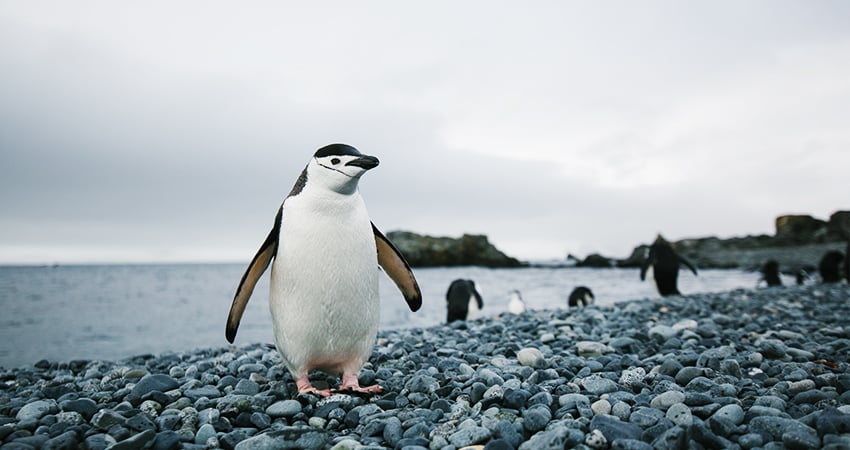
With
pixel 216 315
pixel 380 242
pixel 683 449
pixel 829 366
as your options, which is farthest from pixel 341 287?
pixel 216 315

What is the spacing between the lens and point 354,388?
3.55 metres

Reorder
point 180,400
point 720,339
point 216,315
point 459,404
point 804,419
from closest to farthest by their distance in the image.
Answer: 1. point 804,419
2. point 459,404
3. point 180,400
4. point 720,339
5. point 216,315

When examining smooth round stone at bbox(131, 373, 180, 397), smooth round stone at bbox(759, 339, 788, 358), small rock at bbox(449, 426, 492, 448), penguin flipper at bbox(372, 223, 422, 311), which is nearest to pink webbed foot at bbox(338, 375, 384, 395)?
penguin flipper at bbox(372, 223, 422, 311)

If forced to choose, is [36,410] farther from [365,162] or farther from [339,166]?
[365,162]

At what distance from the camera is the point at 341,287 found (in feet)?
11.7

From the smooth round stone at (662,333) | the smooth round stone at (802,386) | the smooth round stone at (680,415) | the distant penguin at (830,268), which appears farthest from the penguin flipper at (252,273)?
the distant penguin at (830,268)

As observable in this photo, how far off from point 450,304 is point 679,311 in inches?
161

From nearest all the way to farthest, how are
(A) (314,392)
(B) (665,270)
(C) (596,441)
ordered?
(C) (596,441), (A) (314,392), (B) (665,270)

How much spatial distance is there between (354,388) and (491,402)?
0.94m

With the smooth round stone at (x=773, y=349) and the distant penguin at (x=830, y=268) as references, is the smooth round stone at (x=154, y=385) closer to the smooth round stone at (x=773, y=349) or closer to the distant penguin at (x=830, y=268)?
the smooth round stone at (x=773, y=349)

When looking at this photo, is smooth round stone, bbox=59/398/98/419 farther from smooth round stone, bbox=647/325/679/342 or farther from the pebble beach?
smooth round stone, bbox=647/325/679/342

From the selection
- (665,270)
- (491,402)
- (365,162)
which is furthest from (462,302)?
(365,162)

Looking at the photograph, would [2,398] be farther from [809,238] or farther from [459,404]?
[809,238]

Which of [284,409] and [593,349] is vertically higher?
[593,349]
